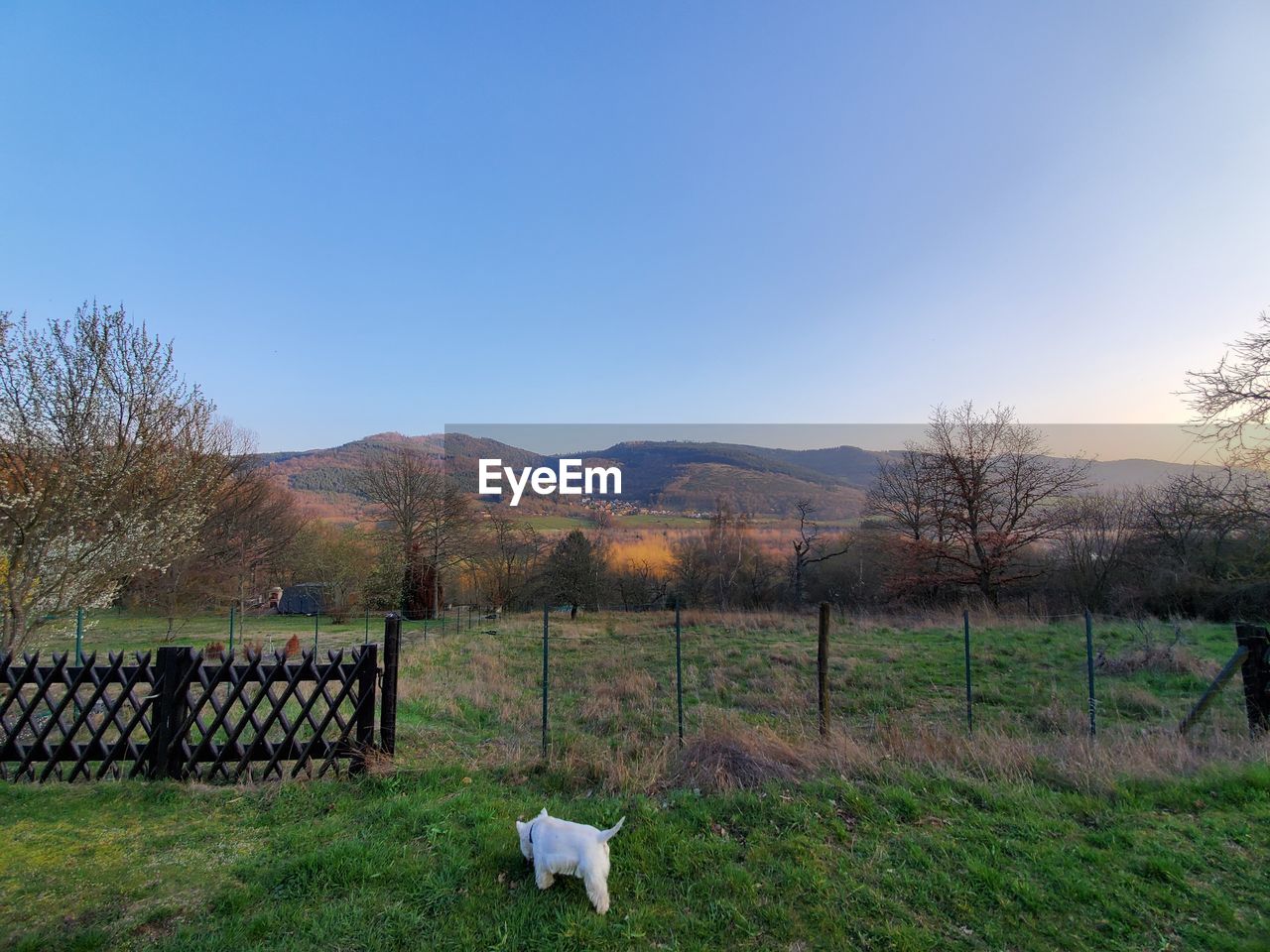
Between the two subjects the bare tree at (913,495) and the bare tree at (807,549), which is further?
the bare tree at (807,549)

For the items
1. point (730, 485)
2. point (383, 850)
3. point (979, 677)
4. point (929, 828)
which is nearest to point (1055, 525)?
point (979, 677)

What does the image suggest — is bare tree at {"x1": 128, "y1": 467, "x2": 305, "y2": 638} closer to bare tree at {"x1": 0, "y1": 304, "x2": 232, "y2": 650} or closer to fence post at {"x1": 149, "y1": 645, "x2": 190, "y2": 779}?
bare tree at {"x1": 0, "y1": 304, "x2": 232, "y2": 650}

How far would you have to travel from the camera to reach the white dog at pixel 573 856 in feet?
10.4

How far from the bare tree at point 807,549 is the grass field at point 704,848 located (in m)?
27.6

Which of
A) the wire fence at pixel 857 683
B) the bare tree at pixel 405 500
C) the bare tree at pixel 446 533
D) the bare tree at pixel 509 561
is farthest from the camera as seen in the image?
the bare tree at pixel 509 561

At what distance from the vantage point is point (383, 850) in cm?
375

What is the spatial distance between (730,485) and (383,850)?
43.5m

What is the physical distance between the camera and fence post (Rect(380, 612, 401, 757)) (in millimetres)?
5527

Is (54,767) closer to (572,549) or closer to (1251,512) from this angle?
(1251,512)

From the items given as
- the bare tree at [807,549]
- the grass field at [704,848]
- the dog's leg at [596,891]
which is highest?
the dog's leg at [596,891]

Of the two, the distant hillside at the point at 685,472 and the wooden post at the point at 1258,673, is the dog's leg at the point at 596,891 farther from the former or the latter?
the distant hillside at the point at 685,472

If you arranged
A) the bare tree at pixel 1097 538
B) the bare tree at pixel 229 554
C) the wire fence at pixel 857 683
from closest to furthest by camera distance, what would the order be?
1. the wire fence at pixel 857 683
2. the bare tree at pixel 229 554
3. the bare tree at pixel 1097 538

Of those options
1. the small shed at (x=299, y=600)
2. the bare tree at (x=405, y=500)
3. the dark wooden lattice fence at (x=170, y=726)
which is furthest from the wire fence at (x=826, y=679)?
the small shed at (x=299, y=600)

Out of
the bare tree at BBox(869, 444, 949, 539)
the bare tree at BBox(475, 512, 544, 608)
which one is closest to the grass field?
the bare tree at BBox(869, 444, 949, 539)
